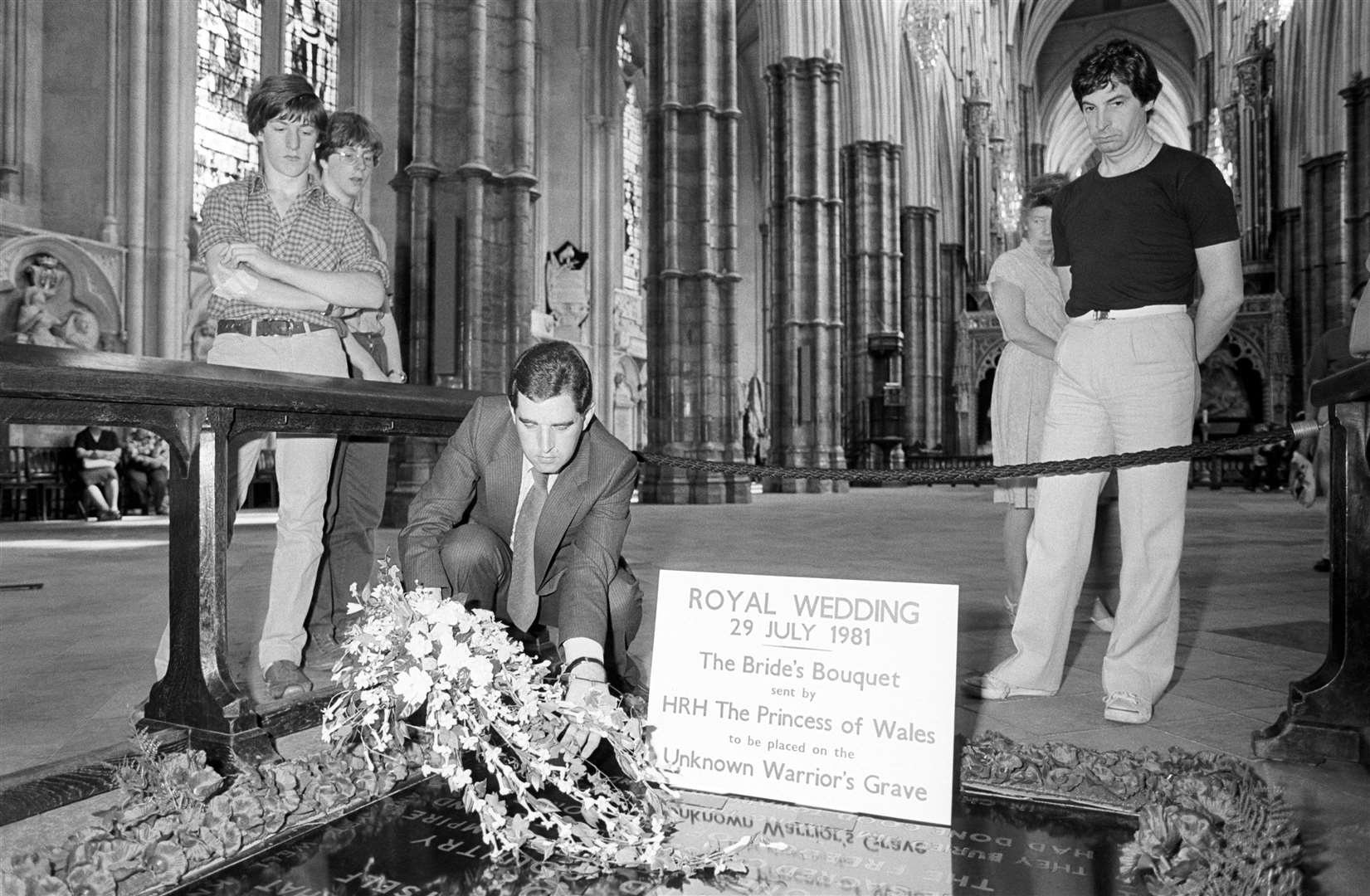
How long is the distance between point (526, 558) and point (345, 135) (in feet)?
6.23

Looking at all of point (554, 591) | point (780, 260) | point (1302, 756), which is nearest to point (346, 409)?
point (554, 591)

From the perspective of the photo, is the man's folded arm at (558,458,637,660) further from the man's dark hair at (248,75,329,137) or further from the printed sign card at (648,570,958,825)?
the man's dark hair at (248,75,329,137)

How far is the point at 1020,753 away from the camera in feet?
7.15

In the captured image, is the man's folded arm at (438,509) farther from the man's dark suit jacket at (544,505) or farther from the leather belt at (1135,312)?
the leather belt at (1135,312)

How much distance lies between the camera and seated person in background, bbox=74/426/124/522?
11.1m

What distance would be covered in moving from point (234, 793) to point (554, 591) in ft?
3.06

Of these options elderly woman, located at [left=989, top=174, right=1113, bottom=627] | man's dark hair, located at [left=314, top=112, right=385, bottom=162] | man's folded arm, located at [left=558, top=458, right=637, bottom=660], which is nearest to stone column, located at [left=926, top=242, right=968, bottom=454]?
elderly woman, located at [left=989, top=174, right=1113, bottom=627]

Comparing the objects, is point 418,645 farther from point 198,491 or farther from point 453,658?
point 198,491

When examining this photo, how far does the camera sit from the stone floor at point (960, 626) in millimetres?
2508

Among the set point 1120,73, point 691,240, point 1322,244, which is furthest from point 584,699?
point 1322,244

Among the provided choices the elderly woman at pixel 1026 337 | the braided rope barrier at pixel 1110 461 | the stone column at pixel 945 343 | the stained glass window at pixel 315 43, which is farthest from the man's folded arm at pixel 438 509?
the stone column at pixel 945 343

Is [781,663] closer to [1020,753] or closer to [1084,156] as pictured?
[1020,753]

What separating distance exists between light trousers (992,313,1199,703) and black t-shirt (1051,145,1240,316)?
0.09 m

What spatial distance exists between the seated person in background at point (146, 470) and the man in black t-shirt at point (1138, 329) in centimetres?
1201
